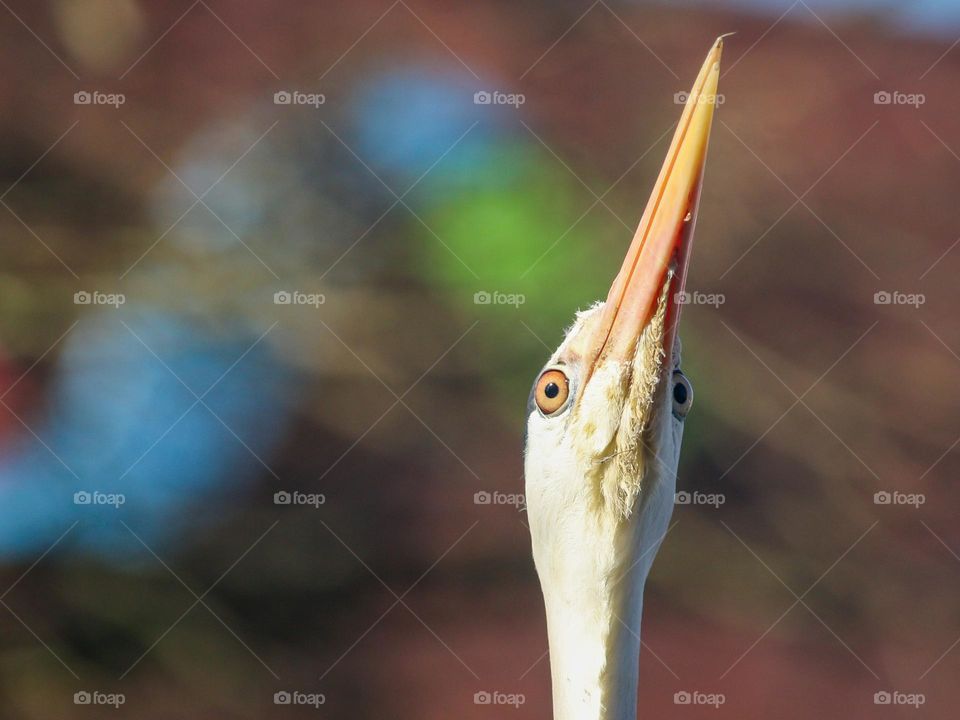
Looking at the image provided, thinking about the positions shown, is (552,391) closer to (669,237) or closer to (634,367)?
(634,367)

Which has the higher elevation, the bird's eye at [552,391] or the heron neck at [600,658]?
the bird's eye at [552,391]

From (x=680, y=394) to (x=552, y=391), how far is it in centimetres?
21

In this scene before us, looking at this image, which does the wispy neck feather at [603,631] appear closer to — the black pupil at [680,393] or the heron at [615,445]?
the heron at [615,445]

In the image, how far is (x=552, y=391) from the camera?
5.55ft

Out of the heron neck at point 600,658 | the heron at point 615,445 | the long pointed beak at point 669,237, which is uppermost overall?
the long pointed beak at point 669,237

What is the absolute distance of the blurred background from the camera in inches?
138

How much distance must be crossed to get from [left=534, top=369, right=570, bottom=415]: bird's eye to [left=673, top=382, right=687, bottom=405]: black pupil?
0.18 meters

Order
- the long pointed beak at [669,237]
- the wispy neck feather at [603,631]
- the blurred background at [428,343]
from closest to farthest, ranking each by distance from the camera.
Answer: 1. the long pointed beak at [669,237]
2. the wispy neck feather at [603,631]
3. the blurred background at [428,343]

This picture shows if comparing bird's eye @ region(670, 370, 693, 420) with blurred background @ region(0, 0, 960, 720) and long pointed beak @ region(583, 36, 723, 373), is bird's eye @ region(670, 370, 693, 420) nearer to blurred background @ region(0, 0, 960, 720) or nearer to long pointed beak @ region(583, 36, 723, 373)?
long pointed beak @ region(583, 36, 723, 373)

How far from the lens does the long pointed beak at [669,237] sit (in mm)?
1600

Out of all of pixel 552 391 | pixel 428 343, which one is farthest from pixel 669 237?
pixel 428 343

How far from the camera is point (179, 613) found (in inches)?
139

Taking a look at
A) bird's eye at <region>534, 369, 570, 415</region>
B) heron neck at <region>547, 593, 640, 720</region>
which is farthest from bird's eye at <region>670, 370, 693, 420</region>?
heron neck at <region>547, 593, 640, 720</region>

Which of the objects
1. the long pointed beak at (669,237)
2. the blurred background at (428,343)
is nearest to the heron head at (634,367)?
the long pointed beak at (669,237)
